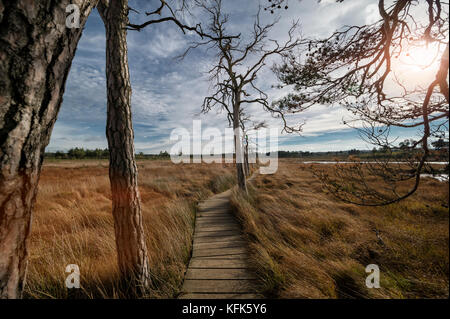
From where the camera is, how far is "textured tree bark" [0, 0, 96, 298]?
73cm

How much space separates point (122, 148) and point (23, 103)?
4.03 feet

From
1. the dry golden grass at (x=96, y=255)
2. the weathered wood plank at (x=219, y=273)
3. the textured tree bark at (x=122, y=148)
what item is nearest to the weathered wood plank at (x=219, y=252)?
the dry golden grass at (x=96, y=255)

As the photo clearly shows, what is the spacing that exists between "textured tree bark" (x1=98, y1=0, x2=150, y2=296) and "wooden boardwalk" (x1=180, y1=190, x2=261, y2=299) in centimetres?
87

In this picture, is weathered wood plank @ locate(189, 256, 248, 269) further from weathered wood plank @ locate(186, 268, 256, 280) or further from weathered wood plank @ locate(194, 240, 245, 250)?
weathered wood plank @ locate(194, 240, 245, 250)

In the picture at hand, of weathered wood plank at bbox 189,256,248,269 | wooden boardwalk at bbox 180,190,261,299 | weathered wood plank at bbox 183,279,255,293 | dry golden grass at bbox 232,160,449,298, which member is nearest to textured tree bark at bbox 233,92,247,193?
dry golden grass at bbox 232,160,449,298

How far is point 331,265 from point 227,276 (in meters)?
1.71

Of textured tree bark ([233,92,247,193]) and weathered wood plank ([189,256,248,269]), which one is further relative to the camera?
textured tree bark ([233,92,247,193])

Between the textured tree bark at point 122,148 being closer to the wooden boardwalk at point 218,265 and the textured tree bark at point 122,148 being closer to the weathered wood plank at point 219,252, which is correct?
the wooden boardwalk at point 218,265

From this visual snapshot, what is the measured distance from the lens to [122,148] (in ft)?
6.44

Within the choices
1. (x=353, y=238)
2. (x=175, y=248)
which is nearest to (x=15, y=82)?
(x=175, y=248)

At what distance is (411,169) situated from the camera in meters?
2.16

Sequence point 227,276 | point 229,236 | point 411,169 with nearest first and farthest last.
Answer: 1. point 411,169
2. point 227,276
3. point 229,236

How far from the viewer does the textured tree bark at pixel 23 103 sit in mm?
729
